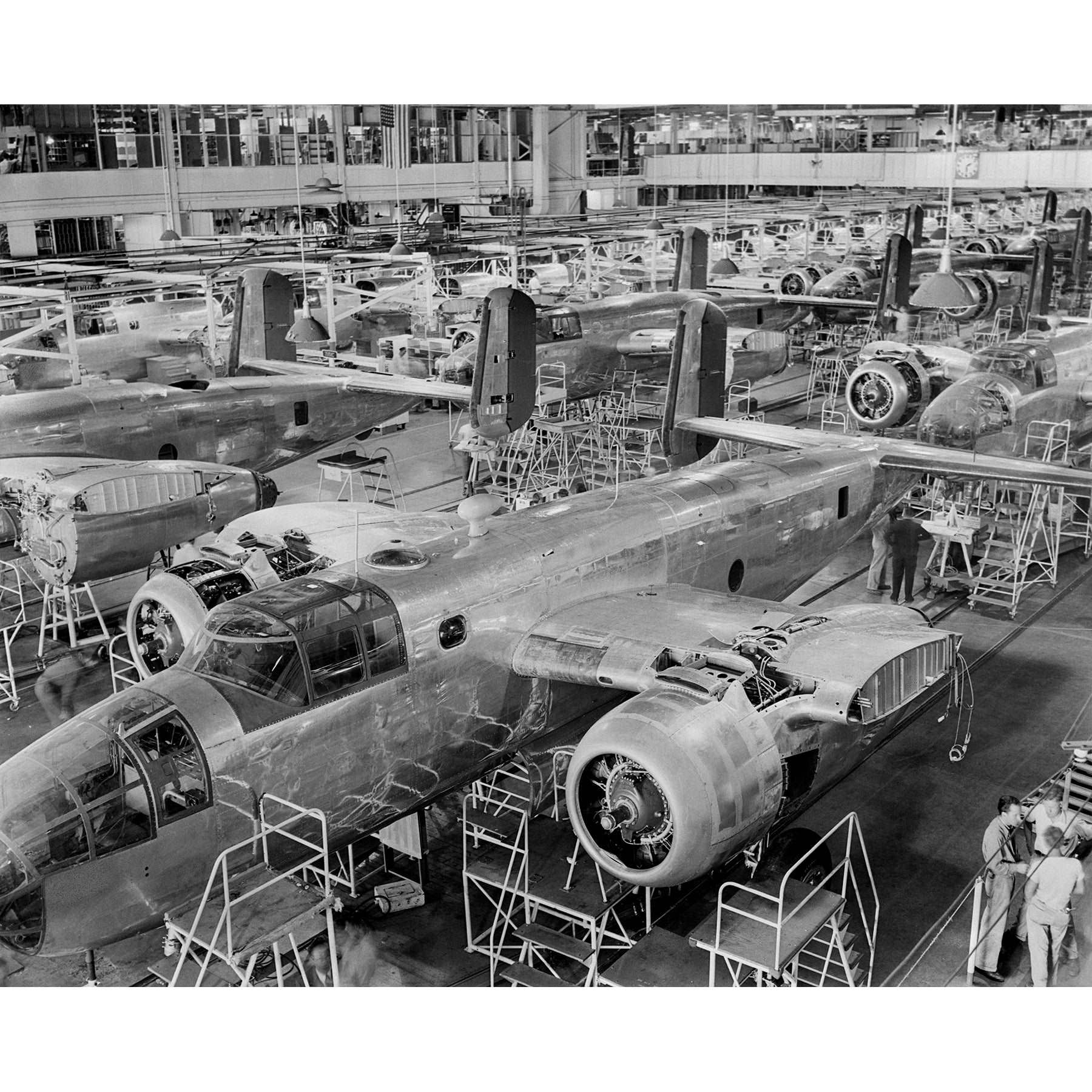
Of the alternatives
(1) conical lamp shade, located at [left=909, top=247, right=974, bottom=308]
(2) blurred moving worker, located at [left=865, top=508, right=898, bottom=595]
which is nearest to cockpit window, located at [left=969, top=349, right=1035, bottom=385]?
(1) conical lamp shade, located at [left=909, top=247, right=974, bottom=308]

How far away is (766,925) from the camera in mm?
10430

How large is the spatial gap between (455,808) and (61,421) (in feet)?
36.0

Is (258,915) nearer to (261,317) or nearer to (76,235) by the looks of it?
(261,317)

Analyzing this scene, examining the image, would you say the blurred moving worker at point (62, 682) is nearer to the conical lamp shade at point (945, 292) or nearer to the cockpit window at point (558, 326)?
the cockpit window at point (558, 326)

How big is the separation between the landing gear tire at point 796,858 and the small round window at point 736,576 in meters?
3.74

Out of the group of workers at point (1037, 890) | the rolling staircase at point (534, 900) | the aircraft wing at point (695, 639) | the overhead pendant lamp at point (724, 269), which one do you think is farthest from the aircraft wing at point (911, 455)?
the overhead pendant lamp at point (724, 269)

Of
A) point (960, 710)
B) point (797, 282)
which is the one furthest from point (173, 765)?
point (797, 282)

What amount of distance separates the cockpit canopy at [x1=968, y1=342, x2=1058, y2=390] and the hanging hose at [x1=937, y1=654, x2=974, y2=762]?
8972mm

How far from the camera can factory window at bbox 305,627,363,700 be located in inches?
430

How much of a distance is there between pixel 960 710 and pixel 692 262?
1983 centimetres

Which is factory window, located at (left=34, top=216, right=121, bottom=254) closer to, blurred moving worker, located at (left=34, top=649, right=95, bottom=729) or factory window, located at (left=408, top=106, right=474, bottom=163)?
factory window, located at (left=408, top=106, right=474, bottom=163)

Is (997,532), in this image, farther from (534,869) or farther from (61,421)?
(61,421)

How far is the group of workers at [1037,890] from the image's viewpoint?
10430 mm

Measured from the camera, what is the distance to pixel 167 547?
19.3m
